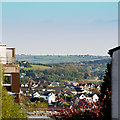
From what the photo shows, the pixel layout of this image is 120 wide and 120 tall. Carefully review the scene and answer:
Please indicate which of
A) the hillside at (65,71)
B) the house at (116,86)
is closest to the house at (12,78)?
the house at (116,86)

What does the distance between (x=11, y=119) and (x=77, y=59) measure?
7380cm

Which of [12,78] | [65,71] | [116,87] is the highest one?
[116,87]

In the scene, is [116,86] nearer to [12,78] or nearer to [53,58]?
[12,78]

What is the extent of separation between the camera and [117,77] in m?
2.66

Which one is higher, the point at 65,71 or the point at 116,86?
the point at 116,86

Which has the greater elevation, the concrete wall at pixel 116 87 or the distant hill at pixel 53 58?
the distant hill at pixel 53 58

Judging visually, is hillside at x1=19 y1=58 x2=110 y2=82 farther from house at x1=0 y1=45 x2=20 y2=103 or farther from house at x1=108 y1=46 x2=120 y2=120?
house at x1=108 y1=46 x2=120 y2=120

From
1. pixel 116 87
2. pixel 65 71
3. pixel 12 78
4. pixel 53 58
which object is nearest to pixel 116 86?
pixel 116 87

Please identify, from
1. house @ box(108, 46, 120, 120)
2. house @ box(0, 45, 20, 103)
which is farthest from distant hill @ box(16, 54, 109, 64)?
house @ box(108, 46, 120, 120)

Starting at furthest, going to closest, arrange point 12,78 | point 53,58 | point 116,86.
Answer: point 53,58 → point 12,78 → point 116,86

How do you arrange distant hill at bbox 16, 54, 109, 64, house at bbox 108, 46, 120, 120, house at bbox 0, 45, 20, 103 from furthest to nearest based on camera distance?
distant hill at bbox 16, 54, 109, 64 → house at bbox 0, 45, 20, 103 → house at bbox 108, 46, 120, 120

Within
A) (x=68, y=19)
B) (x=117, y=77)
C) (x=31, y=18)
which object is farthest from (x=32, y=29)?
(x=117, y=77)

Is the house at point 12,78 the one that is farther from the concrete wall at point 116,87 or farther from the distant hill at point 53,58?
the distant hill at point 53,58

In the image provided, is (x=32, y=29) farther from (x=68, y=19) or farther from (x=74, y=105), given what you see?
(x=74, y=105)
